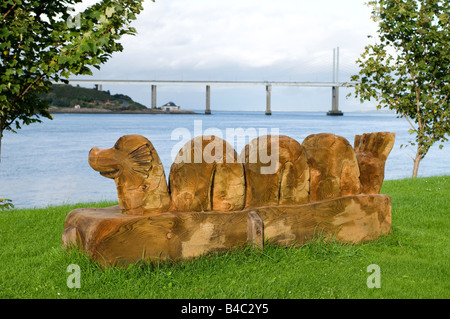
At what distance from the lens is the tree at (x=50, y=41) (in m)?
3.91

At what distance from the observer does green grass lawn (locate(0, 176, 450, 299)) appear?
10.5 ft

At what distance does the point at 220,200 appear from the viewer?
3812mm

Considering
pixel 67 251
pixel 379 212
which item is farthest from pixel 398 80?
pixel 67 251

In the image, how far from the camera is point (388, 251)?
4301mm

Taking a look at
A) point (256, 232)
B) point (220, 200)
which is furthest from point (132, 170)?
point (256, 232)

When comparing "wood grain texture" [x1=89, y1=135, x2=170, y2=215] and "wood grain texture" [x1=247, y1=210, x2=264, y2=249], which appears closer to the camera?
"wood grain texture" [x1=89, y1=135, x2=170, y2=215]

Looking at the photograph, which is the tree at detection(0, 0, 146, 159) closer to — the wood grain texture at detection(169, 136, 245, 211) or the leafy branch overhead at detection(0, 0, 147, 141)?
the leafy branch overhead at detection(0, 0, 147, 141)

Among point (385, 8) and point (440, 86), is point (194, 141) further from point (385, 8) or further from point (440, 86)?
point (440, 86)

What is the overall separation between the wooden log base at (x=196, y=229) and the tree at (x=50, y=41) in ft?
4.37

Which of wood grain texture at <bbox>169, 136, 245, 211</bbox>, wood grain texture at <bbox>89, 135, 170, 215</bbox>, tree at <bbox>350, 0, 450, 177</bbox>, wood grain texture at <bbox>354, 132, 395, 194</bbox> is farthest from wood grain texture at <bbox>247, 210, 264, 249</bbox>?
tree at <bbox>350, 0, 450, 177</bbox>

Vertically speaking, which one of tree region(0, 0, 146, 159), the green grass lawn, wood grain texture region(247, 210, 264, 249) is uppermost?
tree region(0, 0, 146, 159)

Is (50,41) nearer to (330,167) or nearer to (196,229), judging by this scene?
(196,229)

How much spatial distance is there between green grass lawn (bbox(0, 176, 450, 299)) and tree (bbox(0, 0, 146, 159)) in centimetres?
151
